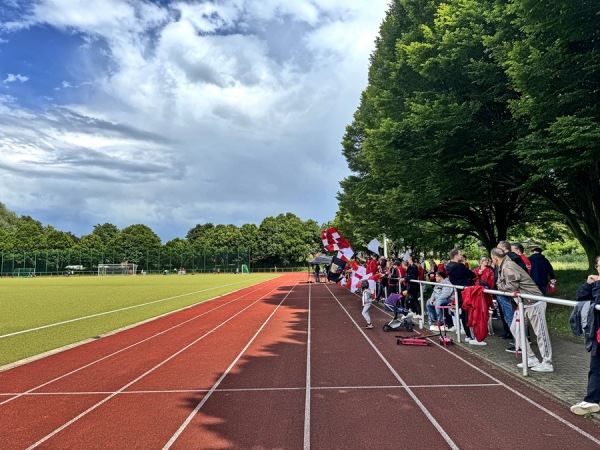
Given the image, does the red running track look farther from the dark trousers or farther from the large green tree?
the large green tree

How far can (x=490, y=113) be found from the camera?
50.4 feet

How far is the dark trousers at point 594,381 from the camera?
4355 mm

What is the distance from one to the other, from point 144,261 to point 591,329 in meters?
84.7

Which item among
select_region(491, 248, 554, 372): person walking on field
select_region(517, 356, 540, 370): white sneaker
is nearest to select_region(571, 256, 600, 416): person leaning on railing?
select_region(491, 248, 554, 372): person walking on field

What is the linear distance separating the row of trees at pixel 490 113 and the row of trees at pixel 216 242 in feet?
198

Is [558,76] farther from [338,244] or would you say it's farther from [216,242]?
[216,242]

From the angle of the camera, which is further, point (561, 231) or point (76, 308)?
point (561, 231)

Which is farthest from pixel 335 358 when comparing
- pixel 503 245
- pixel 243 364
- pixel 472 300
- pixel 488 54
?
pixel 488 54

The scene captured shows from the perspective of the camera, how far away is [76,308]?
17719mm

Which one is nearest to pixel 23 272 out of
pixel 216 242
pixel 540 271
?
pixel 216 242

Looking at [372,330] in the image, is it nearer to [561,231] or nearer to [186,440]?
[186,440]

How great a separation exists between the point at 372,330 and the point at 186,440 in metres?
6.84

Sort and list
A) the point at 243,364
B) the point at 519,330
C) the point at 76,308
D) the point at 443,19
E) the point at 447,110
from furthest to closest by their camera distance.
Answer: the point at 76,308 → the point at 443,19 → the point at 447,110 → the point at 243,364 → the point at 519,330

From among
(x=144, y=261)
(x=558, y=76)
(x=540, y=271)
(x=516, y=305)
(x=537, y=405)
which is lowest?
Result: (x=537, y=405)
